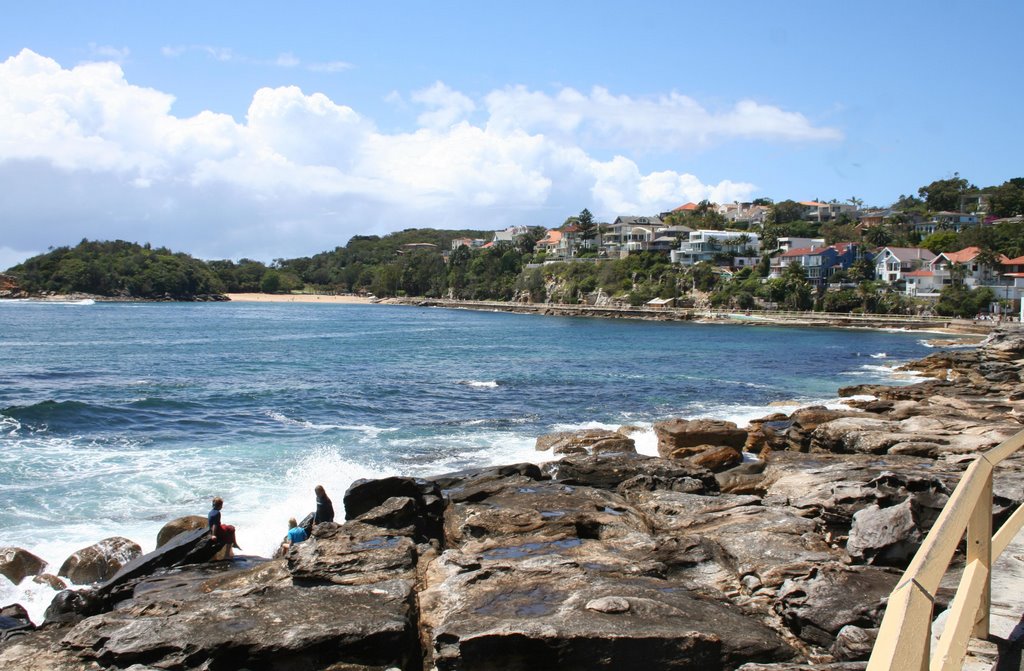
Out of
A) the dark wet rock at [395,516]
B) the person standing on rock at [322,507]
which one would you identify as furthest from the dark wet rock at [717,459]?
the person standing on rock at [322,507]

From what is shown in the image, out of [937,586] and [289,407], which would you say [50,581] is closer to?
[937,586]

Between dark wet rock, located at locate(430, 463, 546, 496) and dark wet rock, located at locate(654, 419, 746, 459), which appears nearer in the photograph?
dark wet rock, located at locate(430, 463, 546, 496)

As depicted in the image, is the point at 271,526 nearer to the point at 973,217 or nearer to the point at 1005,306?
the point at 1005,306

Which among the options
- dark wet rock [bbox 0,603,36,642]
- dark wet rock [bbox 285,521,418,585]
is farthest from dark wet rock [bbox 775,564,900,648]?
dark wet rock [bbox 0,603,36,642]

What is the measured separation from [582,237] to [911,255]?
74323mm

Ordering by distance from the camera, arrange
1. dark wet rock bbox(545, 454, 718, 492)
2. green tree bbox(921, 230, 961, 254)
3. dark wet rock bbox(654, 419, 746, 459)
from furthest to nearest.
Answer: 1. green tree bbox(921, 230, 961, 254)
2. dark wet rock bbox(654, 419, 746, 459)
3. dark wet rock bbox(545, 454, 718, 492)

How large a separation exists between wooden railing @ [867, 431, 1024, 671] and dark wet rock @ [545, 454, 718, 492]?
1101 cm

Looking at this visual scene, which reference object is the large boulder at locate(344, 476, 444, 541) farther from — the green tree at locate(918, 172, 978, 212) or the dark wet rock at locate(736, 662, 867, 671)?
the green tree at locate(918, 172, 978, 212)

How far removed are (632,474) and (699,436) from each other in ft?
19.7

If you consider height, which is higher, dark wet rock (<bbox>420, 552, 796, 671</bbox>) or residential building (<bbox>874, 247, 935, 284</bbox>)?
residential building (<bbox>874, 247, 935, 284</bbox>)

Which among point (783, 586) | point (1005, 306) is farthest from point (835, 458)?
point (1005, 306)

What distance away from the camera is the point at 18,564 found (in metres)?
13.3

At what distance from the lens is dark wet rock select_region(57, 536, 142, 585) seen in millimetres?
Result: 13336

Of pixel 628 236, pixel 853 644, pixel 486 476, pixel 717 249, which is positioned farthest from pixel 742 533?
pixel 628 236
